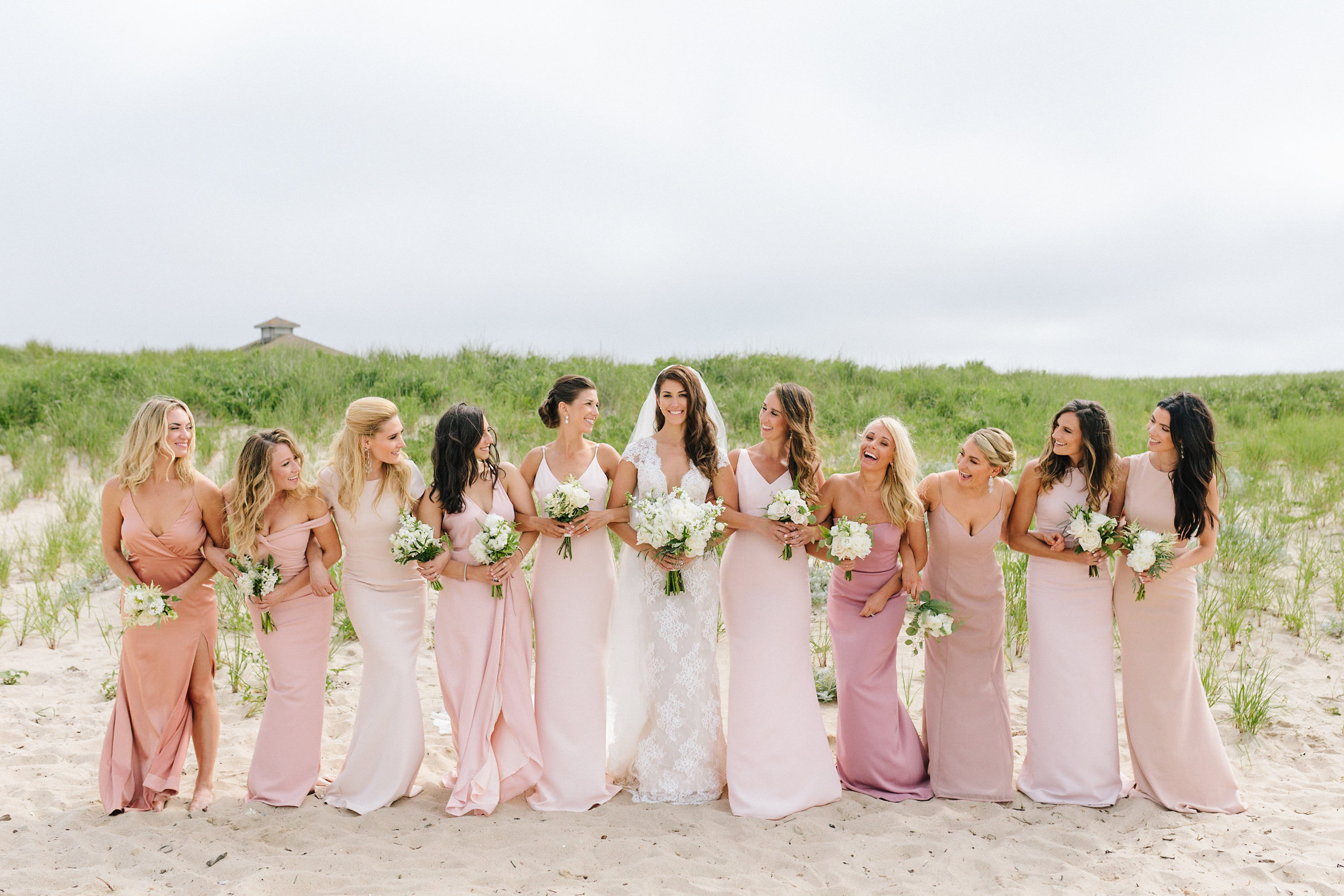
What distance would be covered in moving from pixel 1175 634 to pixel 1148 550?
795 millimetres

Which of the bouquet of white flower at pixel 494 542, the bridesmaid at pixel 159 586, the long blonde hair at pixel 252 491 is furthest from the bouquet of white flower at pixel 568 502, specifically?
the bridesmaid at pixel 159 586

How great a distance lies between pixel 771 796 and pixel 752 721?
50 centimetres

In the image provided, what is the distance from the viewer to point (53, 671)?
26.7 feet

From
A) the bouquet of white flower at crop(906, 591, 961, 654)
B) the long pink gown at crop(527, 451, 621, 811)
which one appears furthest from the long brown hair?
the long pink gown at crop(527, 451, 621, 811)

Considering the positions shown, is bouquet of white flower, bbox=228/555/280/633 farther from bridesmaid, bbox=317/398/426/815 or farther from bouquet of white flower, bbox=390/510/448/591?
bouquet of white flower, bbox=390/510/448/591

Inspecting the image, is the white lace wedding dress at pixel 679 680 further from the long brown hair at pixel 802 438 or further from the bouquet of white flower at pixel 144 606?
the bouquet of white flower at pixel 144 606

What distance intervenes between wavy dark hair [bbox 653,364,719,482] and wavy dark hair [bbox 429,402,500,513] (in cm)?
124

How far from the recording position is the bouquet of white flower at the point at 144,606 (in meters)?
5.05

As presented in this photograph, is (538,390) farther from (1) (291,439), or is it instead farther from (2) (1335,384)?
(2) (1335,384)

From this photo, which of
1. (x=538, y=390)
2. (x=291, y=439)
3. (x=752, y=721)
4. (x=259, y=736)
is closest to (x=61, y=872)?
(x=259, y=736)

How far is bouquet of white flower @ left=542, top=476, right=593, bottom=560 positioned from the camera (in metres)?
5.23

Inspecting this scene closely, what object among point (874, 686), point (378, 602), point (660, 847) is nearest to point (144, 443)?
point (378, 602)

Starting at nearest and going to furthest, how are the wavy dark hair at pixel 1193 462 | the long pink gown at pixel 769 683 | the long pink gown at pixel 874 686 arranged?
the wavy dark hair at pixel 1193 462 → the long pink gown at pixel 769 683 → the long pink gown at pixel 874 686

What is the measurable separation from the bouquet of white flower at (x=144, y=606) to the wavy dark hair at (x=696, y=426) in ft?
11.1
